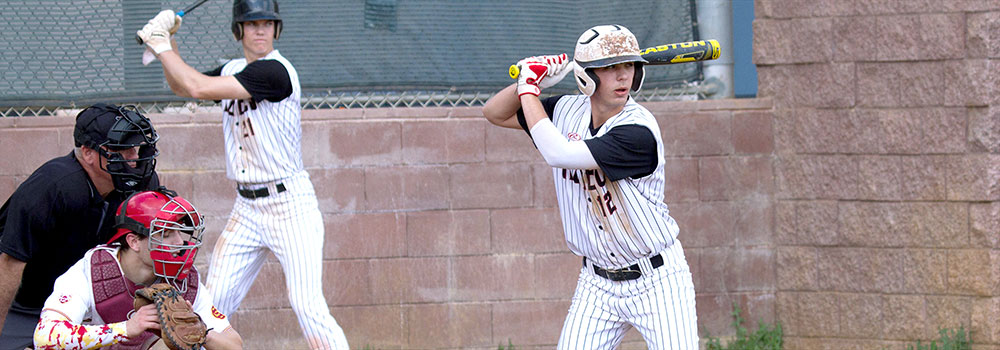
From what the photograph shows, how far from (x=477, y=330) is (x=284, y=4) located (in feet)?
7.56

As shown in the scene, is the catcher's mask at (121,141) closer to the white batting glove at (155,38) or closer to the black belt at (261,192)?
the white batting glove at (155,38)

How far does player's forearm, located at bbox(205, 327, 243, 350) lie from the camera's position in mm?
3586

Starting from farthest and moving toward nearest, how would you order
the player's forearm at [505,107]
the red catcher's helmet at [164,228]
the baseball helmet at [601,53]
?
1. the player's forearm at [505,107]
2. the baseball helmet at [601,53]
3. the red catcher's helmet at [164,228]

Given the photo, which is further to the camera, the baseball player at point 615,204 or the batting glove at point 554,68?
the batting glove at point 554,68

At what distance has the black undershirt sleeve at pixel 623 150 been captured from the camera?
13.1ft

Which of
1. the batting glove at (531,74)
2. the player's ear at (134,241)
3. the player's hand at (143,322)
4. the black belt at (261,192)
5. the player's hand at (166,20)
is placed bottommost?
the player's hand at (143,322)

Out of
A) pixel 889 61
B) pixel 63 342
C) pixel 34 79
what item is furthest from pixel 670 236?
pixel 34 79

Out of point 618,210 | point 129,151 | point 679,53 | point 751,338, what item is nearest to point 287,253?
point 129,151

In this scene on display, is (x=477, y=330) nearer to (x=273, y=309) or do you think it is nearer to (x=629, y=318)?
(x=273, y=309)

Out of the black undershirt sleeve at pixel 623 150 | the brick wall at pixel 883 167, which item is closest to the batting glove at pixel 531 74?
the black undershirt sleeve at pixel 623 150

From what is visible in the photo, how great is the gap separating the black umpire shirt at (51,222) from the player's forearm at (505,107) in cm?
156

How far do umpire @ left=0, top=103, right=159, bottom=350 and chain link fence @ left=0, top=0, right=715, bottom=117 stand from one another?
2448 millimetres

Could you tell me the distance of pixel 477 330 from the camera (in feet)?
21.1

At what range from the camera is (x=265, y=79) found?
5.26 metres
